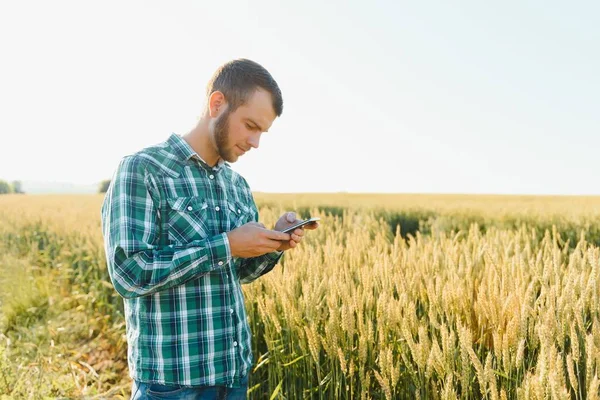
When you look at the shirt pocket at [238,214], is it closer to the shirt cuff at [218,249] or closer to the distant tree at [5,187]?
the shirt cuff at [218,249]

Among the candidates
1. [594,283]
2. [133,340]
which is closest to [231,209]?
[133,340]

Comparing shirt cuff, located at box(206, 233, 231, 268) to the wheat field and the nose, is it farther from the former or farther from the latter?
the wheat field

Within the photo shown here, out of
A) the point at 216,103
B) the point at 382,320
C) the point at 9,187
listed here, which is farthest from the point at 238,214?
the point at 9,187

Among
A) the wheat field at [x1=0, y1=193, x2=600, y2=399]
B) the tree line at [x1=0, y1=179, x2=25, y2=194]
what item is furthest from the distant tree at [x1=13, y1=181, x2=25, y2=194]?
the wheat field at [x1=0, y1=193, x2=600, y2=399]

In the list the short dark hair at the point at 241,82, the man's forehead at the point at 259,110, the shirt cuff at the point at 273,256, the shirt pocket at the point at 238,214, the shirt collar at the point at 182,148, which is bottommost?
the shirt cuff at the point at 273,256

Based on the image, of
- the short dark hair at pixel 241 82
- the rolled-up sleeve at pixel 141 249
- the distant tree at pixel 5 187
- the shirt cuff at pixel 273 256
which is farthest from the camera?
the distant tree at pixel 5 187

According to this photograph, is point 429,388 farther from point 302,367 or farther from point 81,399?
point 81,399

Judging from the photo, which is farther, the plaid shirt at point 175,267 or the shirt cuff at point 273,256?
the shirt cuff at point 273,256

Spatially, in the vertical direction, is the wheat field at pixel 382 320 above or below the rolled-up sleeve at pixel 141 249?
below

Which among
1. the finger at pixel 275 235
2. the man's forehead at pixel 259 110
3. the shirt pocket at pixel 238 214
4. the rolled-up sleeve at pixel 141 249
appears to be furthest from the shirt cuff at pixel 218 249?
the man's forehead at pixel 259 110

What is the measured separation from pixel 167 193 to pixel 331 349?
0.79 metres

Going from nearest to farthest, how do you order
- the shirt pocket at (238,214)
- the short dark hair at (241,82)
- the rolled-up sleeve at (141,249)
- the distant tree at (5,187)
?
the rolled-up sleeve at (141,249)
the short dark hair at (241,82)
the shirt pocket at (238,214)
the distant tree at (5,187)

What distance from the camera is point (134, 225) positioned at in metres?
1.56

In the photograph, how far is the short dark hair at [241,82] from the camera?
1.74 metres
